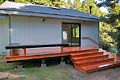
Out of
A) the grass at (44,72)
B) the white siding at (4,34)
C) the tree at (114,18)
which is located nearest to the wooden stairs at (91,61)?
the grass at (44,72)

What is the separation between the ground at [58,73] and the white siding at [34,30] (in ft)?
8.97

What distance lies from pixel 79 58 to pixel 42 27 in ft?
13.8

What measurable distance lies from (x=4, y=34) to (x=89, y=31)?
7.34m

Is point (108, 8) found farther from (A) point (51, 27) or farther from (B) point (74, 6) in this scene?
(B) point (74, 6)

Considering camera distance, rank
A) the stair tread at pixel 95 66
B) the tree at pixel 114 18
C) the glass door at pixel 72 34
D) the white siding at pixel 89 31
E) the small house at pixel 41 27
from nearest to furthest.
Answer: the stair tread at pixel 95 66, the tree at pixel 114 18, the small house at pixel 41 27, the glass door at pixel 72 34, the white siding at pixel 89 31

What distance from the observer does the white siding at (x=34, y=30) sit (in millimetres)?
13395

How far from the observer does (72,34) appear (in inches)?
681

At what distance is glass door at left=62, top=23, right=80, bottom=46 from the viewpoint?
55.2 feet

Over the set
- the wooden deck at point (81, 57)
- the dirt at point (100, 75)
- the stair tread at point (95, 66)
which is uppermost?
the wooden deck at point (81, 57)

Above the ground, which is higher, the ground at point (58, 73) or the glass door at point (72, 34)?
the glass door at point (72, 34)

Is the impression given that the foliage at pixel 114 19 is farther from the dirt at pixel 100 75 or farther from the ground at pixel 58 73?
the ground at pixel 58 73

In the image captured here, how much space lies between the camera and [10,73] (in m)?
9.41

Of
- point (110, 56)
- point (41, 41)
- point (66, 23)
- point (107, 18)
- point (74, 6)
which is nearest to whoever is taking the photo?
point (107, 18)

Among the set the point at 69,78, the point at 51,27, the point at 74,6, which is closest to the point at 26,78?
the point at 69,78
